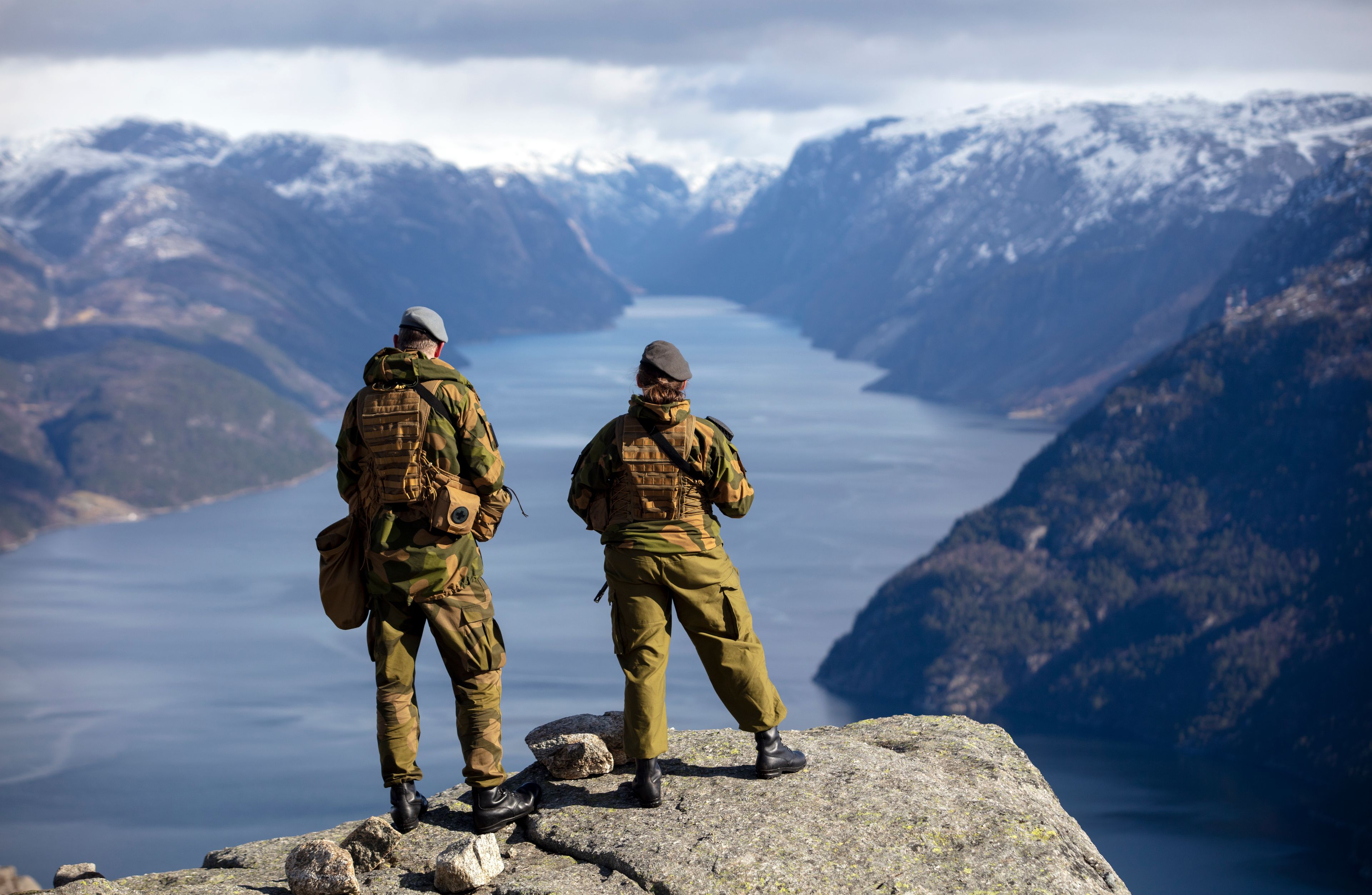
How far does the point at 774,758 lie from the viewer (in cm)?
1145

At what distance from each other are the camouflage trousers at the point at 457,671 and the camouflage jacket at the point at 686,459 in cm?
129

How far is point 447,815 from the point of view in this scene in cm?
1172

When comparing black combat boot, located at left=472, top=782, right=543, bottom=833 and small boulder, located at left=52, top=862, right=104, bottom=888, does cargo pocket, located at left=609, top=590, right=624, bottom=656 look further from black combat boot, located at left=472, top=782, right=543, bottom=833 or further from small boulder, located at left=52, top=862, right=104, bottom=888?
small boulder, located at left=52, top=862, right=104, bottom=888

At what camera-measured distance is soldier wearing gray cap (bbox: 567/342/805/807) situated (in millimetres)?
10922

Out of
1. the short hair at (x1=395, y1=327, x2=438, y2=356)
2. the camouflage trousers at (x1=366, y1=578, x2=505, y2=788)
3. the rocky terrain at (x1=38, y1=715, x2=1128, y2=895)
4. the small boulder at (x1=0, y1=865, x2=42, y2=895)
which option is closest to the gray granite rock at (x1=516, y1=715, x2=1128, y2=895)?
the rocky terrain at (x1=38, y1=715, x2=1128, y2=895)

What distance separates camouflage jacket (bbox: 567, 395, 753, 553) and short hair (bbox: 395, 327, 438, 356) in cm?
165

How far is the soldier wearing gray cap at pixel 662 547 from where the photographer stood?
1092 cm

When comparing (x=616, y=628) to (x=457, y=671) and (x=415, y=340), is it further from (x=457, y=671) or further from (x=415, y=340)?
(x=415, y=340)

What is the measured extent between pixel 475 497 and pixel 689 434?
6.24ft

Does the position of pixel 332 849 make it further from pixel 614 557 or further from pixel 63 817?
pixel 63 817

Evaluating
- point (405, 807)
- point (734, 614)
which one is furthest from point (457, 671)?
point (734, 614)

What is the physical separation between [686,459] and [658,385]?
2.21 feet

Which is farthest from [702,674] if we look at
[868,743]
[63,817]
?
[868,743]

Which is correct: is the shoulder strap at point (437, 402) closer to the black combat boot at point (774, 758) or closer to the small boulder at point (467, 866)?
the small boulder at point (467, 866)
